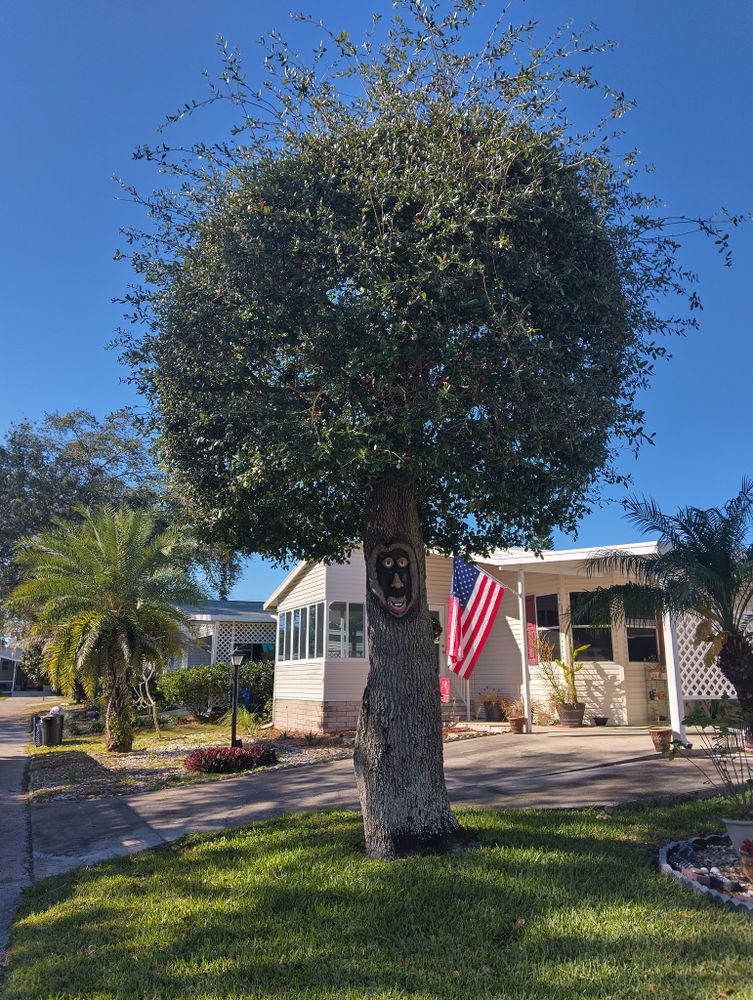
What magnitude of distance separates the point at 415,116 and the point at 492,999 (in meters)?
6.98

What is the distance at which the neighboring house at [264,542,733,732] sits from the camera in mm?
15352

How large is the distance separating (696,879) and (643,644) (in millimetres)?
10870

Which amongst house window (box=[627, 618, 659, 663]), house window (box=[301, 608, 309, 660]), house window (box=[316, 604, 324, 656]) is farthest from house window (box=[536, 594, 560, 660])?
house window (box=[301, 608, 309, 660])

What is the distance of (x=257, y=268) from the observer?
6.76m

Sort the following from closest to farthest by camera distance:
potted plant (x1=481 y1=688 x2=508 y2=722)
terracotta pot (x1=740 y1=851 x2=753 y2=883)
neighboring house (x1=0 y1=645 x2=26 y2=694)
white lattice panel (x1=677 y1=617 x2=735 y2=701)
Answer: terracotta pot (x1=740 y1=851 x2=753 y2=883) < white lattice panel (x1=677 y1=617 x2=735 y2=701) < potted plant (x1=481 y1=688 x2=508 y2=722) < neighboring house (x1=0 y1=645 x2=26 y2=694)

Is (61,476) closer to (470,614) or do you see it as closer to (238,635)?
(238,635)

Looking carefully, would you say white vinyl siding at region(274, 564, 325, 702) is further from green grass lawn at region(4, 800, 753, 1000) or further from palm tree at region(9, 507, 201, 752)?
green grass lawn at region(4, 800, 753, 1000)

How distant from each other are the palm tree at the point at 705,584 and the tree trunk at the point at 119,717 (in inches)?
431

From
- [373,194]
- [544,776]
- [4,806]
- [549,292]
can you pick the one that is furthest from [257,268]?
[4,806]

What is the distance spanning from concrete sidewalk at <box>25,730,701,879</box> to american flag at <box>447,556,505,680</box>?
2423mm

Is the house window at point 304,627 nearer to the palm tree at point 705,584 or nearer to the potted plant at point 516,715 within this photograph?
the potted plant at point 516,715

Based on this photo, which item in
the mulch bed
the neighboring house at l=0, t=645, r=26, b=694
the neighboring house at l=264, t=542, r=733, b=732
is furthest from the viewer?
the neighboring house at l=0, t=645, r=26, b=694

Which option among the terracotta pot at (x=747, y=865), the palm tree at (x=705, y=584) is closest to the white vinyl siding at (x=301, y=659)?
the palm tree at (x=705, y=584)

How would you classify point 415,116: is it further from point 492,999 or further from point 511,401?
point 492,999
